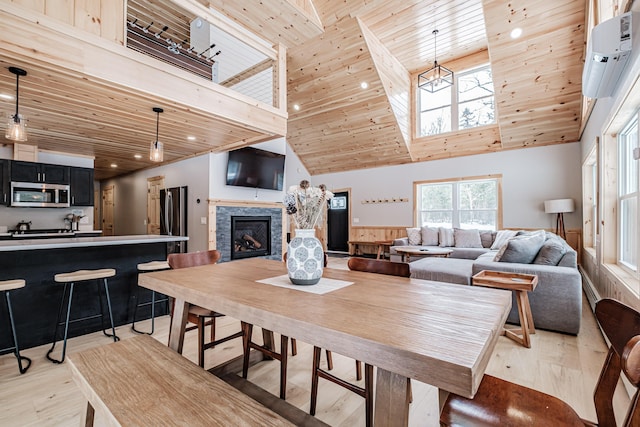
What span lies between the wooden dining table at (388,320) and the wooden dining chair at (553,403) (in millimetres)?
159

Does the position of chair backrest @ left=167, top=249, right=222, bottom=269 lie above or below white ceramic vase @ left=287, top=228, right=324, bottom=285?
below

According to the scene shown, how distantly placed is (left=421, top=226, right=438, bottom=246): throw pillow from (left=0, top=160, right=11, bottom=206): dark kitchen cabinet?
7.60 meters

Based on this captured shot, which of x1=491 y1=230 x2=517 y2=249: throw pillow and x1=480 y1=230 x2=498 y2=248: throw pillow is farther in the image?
x1=480 y1=230 x2=498 y2=248: throw pillow

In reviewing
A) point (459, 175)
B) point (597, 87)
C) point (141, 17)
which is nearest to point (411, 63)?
point (459, 175)

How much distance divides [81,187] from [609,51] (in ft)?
24.2

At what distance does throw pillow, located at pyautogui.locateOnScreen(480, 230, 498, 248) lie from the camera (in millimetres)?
6184

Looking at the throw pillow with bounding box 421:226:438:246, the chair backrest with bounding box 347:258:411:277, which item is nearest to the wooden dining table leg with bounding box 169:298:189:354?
the chair backrest with bounding box 347:258:411:277

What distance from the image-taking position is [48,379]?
7.09 ft

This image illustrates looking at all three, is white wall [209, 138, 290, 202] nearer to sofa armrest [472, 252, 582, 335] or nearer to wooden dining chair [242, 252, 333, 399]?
wooden dining chair [242, 252, 333, 399]

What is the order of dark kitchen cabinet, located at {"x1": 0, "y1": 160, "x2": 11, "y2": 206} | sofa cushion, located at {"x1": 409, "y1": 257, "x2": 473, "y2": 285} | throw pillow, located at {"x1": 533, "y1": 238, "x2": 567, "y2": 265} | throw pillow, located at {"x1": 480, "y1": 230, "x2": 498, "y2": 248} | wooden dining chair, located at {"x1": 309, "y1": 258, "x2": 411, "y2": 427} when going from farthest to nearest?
1. throw pillow, located at {"x1": 480, "y1": 230, "x2": 498, "y2": 248}
2. dark kitchen cabinet, located at {"x1": 0, "y1": 160, "x2": 11, "y2": 206}
3. sofa cushion, located at {"x1": 409, "y1": 257, "x2": 473, "y2": 285}
4. throw pillow, located at {"x1": 533, "y1": 238, "x2": 567, "y2": 265}
5. wooden dining chair, located at {"x1": 309, "y1": 258, "x2": 411, "y2": 427}

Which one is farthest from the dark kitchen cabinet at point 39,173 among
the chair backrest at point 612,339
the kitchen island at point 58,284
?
the chair backrest at point 612,339

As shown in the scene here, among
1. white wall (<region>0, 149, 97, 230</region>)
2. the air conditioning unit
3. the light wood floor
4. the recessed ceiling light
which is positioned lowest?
the light wood floor

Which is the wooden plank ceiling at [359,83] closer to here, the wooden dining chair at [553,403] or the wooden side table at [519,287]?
the wooden side table at [519,287]

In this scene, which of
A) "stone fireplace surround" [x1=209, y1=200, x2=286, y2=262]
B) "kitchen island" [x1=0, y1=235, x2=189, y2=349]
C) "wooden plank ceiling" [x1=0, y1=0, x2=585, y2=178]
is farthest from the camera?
"stone fireplace surround" [x1=209, y1=200, x2=286, y2=262]
